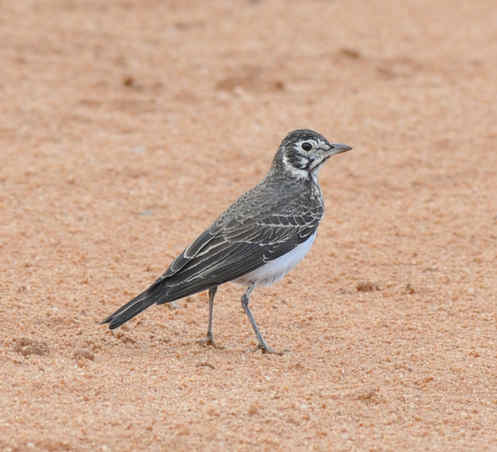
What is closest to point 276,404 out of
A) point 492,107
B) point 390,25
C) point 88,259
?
point 88,259

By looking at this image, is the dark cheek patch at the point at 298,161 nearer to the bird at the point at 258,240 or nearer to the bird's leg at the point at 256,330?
the bird at the point at 258,240

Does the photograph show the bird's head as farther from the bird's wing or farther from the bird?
the bird's wing

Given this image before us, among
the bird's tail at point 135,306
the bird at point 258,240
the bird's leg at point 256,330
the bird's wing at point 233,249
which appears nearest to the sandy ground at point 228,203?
the bird's leg at point 256,330

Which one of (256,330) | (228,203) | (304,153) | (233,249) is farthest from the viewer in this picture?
(228,203)

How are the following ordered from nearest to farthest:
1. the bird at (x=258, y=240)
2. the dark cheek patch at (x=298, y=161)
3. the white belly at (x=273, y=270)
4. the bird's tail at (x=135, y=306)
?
the bird's tail at (x=135, y=306) < the bird at (x=258, y=240) < the white belly at (x=273, y=270) < the dark cheek patch at (x=298, y=161)

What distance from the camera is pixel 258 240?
707 centimetres

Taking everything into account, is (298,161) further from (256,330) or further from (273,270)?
(256,330)

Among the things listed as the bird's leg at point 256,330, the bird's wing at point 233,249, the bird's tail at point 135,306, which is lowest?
the bird's leg at point 256,330

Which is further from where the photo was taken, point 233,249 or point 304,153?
point 304,153

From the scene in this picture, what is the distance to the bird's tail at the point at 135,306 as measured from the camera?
21.2 feet

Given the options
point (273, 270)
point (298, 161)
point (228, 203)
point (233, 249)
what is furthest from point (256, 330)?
point (228, 203)

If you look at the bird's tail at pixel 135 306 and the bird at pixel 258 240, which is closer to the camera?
the bird's tail at pixel 135 306

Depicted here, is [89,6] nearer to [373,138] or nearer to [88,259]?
[373,138]

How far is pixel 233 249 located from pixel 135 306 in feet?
2.87
